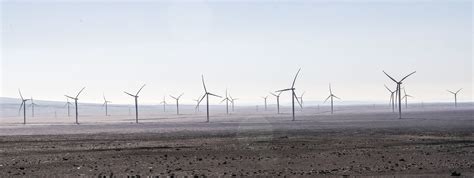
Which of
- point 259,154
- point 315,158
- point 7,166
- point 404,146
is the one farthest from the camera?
point 404,146

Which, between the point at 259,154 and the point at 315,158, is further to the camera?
the point at 259,154

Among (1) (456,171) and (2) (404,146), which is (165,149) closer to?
(2) (404,146)

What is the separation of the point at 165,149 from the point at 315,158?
10.6 metres

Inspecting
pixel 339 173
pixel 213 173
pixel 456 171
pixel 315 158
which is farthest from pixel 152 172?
pixel 456 171

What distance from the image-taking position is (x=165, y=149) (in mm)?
36594

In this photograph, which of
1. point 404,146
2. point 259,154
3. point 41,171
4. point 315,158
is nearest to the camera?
point 41,171

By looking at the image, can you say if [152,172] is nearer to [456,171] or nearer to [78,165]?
[78,165]

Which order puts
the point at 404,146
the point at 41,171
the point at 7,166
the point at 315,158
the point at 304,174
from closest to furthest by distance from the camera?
the point at 304,174, the point at 41,171, the point at 7,166, the point at 315,158, the point at 404,146

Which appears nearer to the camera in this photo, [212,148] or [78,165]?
[78,165]

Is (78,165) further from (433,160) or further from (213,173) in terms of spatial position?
(433,160)

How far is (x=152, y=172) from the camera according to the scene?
24109 millimetres

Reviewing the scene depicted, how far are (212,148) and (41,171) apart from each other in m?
13.6

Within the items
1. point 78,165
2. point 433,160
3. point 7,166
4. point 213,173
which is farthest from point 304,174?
point 7,166

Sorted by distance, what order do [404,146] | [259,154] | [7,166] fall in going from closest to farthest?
[7,166]
[259,154]
[404,146]
